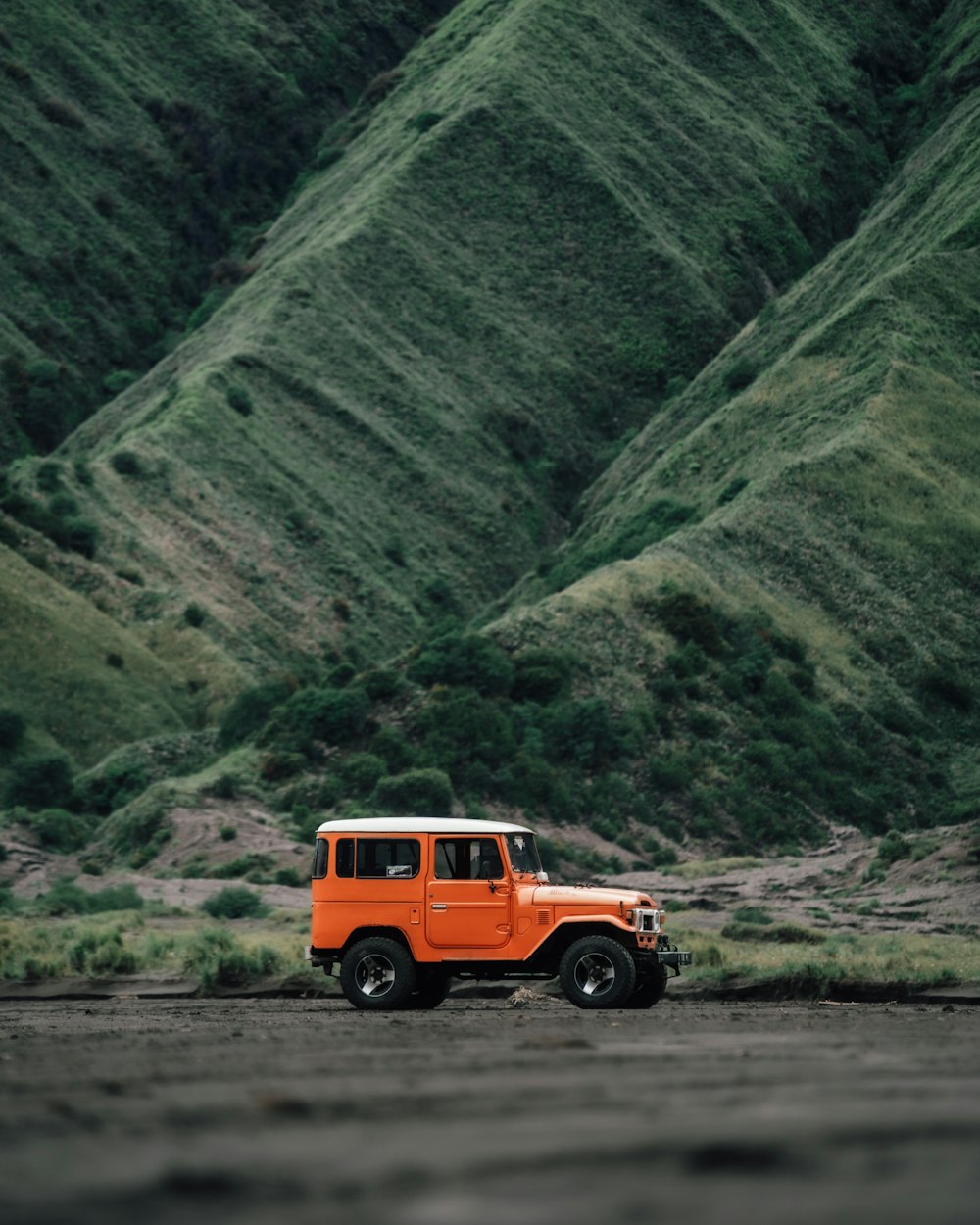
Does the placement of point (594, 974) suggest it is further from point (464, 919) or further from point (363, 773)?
point (363, 773)

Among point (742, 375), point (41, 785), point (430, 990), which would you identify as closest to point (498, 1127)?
point (430, 990)

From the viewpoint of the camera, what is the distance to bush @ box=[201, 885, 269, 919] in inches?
1473

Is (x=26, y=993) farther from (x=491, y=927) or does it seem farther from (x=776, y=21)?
(x=776, y=21)

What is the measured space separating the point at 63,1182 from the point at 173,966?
18.8 meters

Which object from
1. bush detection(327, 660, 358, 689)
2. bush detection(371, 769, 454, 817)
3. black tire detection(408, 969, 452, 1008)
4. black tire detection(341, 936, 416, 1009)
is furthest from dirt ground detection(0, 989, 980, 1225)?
bush detection(327, 660, 358, 689)

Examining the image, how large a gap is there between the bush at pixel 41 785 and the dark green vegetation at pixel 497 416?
13 cm

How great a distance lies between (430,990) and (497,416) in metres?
73.7

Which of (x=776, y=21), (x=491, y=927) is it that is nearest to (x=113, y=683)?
(x=491, y=927)

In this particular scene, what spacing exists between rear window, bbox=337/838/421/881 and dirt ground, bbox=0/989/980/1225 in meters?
4.17

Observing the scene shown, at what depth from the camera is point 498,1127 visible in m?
7.80

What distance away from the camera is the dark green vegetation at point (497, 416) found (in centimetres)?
5512

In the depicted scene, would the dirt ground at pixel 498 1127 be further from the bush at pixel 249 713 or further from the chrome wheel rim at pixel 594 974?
the bush at pixel 249 713

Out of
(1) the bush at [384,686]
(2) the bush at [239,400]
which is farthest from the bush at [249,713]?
(2) the bush at [239,400]

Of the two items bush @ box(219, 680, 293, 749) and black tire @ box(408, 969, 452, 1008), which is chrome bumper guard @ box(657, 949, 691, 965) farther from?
bush @ box(219, 680, 293, 749)
